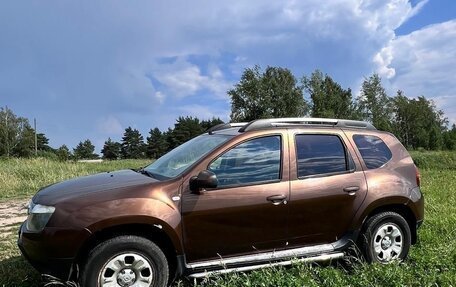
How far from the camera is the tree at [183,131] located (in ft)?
273

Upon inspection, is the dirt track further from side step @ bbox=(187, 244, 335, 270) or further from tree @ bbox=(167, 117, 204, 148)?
tree @ bbox=(167, 117, 204, 148)

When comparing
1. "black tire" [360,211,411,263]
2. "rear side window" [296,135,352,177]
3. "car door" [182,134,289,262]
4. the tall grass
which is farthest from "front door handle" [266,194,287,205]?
the tall grass

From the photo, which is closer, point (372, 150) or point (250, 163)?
point (250, 163)

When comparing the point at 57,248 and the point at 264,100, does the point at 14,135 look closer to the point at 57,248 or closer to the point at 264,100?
the point at 264,100

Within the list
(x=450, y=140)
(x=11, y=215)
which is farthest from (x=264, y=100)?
(x=11, y=215)

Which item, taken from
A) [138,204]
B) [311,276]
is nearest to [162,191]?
[138,204]

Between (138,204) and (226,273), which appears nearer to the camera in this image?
(138,204)

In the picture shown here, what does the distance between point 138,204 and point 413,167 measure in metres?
3.68

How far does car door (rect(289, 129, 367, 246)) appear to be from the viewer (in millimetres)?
5176

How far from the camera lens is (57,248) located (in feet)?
14.1

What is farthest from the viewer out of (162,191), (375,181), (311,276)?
(375,181)

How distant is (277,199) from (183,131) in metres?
80.1

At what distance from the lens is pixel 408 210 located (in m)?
5.86

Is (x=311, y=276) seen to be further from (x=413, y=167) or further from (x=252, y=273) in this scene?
(x=413, y=167)
